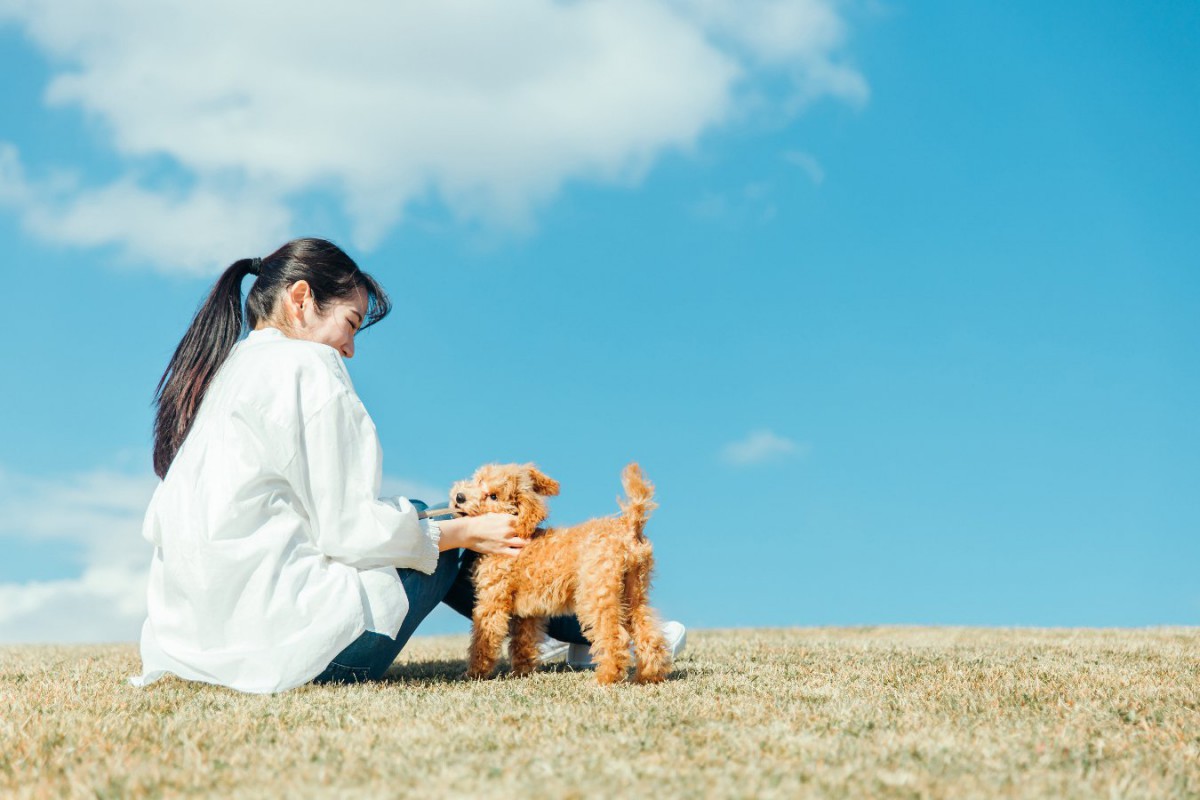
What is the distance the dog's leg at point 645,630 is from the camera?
538 centimetres

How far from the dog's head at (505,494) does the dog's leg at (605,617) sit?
1.64ft

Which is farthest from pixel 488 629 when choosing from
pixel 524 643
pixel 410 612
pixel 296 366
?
pixel 296 366

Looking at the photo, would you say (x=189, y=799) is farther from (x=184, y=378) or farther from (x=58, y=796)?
(x=184, y=378)

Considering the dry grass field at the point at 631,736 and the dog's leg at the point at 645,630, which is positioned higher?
the dog's leg at the point at 645,630

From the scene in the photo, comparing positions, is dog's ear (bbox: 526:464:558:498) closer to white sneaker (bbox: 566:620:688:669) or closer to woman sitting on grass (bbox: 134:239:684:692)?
woman sitting on grass (bbox: 134:239:684:692)

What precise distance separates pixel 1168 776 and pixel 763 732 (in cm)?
143

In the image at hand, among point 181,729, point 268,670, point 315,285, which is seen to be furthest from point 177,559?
point 315,285

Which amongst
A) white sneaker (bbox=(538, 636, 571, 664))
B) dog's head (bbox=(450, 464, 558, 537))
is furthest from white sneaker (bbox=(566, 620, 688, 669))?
dog's head (bbox=(450, 464, 558, 537))

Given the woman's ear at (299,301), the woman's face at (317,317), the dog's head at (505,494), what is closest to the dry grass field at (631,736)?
the dog's head at (505,494)

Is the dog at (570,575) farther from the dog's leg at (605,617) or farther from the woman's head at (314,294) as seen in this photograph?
the woman's head at (314,294)

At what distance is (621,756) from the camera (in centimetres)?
357

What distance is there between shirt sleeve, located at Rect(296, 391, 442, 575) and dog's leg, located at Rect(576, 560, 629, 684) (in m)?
0.99

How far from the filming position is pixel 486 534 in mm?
5449

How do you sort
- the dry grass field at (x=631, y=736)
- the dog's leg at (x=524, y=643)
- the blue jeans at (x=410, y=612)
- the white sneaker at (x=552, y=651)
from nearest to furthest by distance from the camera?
1. the dry grass field at (x=631, y=736)
2. the blue jeans at (x=410, y=612)
3. the dog's leg at (x=524, y=643)
4. the white sneaker at (x=552, y=651)
